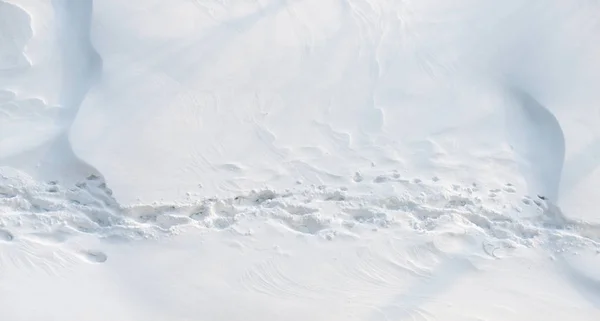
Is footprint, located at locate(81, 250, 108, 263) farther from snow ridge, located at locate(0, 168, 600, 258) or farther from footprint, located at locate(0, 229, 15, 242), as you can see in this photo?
footprint, located at locate(0, 229, 15, 242)

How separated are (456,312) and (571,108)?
1741 mm

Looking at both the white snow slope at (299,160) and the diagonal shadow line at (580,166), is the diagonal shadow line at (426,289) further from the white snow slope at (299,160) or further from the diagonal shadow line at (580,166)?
the diagonal shadow line at (580,166)

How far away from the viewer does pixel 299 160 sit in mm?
3895

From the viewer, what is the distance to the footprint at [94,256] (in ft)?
11.0

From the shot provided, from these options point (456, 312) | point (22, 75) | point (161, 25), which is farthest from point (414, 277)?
point (22, 75)

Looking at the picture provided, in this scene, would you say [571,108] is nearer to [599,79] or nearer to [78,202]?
[599,79]

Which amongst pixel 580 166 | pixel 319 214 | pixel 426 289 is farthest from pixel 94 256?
pixel 580 166

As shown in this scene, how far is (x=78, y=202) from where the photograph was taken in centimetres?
362

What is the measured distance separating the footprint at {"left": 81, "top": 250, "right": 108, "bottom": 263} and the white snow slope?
1 cm

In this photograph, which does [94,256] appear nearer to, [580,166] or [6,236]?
[6,236]

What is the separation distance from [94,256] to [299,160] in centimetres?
129

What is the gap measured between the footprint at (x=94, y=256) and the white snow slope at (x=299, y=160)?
0.01 metres

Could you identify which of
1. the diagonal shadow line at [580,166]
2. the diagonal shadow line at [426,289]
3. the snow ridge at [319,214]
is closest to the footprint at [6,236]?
the snow ridge at [319,214]

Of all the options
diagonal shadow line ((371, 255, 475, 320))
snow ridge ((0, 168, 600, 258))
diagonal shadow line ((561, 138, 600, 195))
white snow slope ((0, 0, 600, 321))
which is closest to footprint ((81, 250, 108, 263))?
white snow slope ((0, 0, 600, 321))
